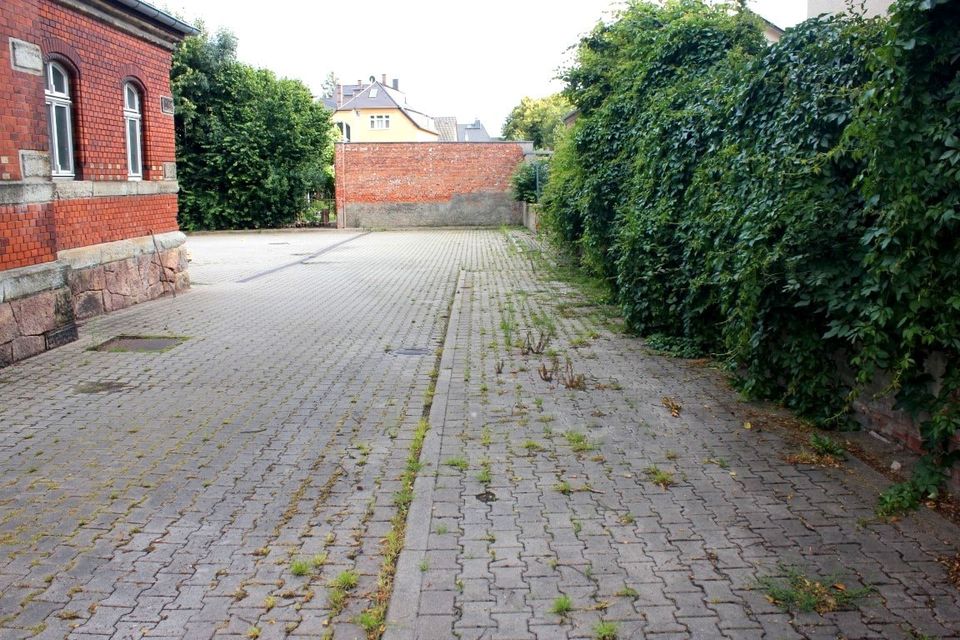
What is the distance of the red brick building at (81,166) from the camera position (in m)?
9.60

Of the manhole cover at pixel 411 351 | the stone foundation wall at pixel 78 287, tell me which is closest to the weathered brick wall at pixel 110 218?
the stone foundation wall at pixel 78 287

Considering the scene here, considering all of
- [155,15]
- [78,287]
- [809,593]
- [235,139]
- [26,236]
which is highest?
[155,15]

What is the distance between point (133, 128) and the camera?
14633 mm

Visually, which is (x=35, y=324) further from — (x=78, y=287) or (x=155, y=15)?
(x=155, y=15)

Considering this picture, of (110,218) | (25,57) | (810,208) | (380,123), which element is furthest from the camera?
(380,123)

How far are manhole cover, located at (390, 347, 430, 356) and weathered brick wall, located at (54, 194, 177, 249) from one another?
212 inches

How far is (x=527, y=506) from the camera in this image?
5176 mm

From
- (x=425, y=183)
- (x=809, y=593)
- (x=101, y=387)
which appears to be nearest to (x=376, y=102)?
(x=425, y=183)

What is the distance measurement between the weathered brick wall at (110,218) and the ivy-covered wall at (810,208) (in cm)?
807

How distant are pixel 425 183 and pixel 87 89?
2766cm

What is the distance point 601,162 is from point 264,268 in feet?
34.2

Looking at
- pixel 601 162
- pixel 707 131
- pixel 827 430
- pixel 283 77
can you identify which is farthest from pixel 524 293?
pixel 283 77

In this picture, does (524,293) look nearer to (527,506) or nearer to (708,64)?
(708,64)

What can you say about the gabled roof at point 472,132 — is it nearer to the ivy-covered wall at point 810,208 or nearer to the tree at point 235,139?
the tree at point 235,139
